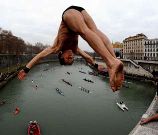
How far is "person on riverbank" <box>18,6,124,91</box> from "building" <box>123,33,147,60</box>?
59737 millimetres

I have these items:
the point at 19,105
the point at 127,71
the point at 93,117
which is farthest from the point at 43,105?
the point at 127,71

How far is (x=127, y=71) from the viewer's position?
1681 inches

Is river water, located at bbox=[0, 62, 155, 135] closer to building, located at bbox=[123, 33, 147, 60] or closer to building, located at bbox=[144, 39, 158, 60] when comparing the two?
building, located at bbox=[144, 39, 158, 60]

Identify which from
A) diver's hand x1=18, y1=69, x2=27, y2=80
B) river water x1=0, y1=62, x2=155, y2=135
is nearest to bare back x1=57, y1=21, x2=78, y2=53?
diver's hand x1=18, y1=69, x2=27, y2=80

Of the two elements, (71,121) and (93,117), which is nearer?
(71,121)

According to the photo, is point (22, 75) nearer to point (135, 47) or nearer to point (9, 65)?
point (9, 65)

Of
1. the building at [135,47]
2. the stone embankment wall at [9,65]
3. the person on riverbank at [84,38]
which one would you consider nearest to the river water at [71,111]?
the stone embankment wall at [9,65]

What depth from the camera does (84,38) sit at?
266 cm

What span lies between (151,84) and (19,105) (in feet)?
60.2

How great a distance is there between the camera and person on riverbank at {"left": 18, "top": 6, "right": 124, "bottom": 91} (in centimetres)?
239

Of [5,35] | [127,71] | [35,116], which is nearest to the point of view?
[35,116]

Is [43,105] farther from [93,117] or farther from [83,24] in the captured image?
[83,24]

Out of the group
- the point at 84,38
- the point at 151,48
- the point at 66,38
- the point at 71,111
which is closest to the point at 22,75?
the point at 66,38

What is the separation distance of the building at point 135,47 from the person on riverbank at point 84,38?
5974cm
